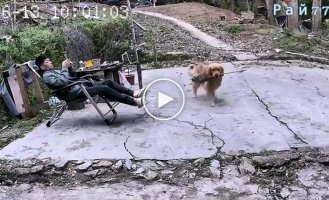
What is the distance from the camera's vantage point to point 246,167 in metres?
3.75

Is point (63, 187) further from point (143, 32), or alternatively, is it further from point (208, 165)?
point (143, 32)

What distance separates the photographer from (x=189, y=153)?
3.99m

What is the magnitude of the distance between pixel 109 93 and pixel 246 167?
182 cm

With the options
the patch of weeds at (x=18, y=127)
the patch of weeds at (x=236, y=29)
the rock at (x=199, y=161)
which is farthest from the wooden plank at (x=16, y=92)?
the patch of weeds at (x=236, y=29)

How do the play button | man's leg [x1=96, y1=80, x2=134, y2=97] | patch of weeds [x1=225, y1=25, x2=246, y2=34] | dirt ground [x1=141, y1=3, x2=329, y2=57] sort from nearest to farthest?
man's leg [x1=96, y1=80, x2=134, y2=97] < the play button < dirt ground [x1=141, y1=3, x2=329, y2=57] < patch of weeds [x1=225, y1=25, x2=246, y2=34]

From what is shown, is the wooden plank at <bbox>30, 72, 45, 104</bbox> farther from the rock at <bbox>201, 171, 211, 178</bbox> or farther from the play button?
the rock at <bbox>201, 171, 211, 178</bbox>

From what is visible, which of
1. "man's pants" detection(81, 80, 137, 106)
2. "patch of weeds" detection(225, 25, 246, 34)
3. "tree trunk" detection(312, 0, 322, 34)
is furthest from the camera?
"tree trunk" detection(312, 0, 322, 34)

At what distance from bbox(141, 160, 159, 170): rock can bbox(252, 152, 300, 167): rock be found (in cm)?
85

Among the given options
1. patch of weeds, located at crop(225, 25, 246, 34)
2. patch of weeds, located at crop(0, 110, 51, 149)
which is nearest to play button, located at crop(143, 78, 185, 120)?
patch of weeds, located at crop(0, 110, 51, 149)

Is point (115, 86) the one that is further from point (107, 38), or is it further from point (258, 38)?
point (258, 38)

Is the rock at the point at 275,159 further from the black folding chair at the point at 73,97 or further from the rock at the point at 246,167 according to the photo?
the black folding chair at the point at 73,97

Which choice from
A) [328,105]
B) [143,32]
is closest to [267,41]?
[143,32]

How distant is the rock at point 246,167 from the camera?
3.70 metres

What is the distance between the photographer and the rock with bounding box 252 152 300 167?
380 cm
